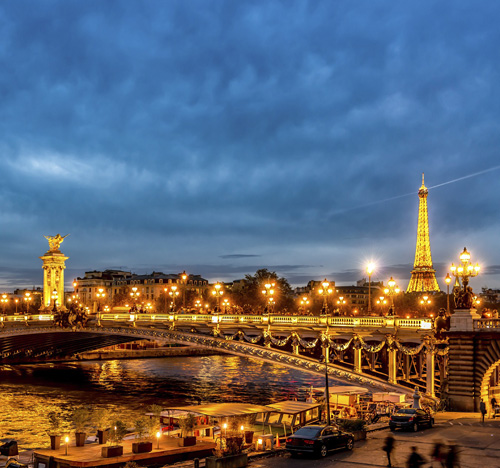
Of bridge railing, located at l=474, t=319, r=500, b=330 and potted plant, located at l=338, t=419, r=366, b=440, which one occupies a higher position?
bridge railing, located at l=474, t=319, r=500, b=330

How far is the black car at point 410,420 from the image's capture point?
109ft

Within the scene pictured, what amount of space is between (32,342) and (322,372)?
54.2 meters

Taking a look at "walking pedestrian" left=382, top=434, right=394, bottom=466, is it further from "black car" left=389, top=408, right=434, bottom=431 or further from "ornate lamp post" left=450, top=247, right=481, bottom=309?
"ornate lamp post" left=450, top=247, right=481, bottom=309

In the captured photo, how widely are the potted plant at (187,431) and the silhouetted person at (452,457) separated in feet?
44.2

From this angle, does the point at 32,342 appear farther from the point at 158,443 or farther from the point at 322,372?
the point at 158,443

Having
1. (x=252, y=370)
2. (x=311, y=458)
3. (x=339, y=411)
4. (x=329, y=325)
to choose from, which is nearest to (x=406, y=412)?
(x=311, y=458)

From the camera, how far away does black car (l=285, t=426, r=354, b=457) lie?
2691 cm

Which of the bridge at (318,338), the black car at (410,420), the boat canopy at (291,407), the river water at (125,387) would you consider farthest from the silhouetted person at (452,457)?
the river water at (125,387)

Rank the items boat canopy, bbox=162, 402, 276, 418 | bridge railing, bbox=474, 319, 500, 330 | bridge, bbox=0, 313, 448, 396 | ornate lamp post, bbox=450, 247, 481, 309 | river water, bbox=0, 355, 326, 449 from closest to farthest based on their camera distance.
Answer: boat canopy, bbox=162, 402, 276, 418 → bridge railing, bbox=474, 319, 500, 330 → ornate lamp post, bbox=450, 247, 481, 309 → bridge, bbox=0, 313, 448, 396 → river water, bbox=0, 355, 326, 449

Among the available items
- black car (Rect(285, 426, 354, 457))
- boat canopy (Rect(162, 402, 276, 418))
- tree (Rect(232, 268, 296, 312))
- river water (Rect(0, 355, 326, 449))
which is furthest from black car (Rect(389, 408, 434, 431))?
tree (Rect(232, 268, 296, 312))

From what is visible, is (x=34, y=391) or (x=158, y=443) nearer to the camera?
(x=158, y=443)

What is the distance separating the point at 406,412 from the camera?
111ft

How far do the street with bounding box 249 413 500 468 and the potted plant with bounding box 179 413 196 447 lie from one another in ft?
25.1

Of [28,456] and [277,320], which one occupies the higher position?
[277,320]
